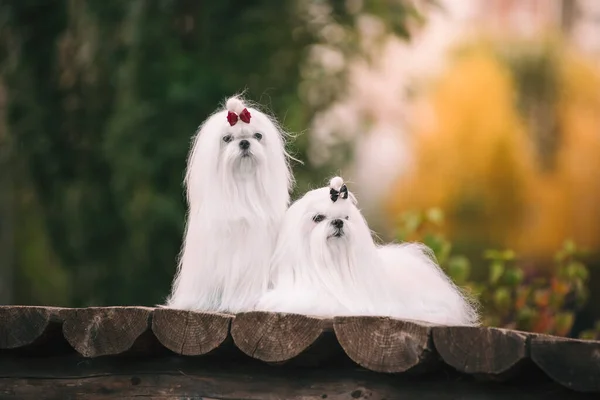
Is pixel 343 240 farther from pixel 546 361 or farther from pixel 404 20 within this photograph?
pixel 404 20

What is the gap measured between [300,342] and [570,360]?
80cm

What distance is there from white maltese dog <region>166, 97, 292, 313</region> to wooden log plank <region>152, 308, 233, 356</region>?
1.21 ft

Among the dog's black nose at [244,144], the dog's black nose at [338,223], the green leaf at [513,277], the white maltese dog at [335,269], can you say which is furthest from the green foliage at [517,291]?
the dog's black nose at [244,144]

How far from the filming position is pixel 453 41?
13.1m

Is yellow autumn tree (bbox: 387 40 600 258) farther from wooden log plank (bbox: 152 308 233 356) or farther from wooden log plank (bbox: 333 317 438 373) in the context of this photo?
wooden log plank (bbox: 333 317 438 373)

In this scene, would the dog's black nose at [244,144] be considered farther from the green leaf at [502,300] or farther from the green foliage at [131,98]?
the green foliage at [131,98]

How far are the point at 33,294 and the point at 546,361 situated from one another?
36.5ft

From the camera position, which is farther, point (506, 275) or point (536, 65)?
point (536, 65)

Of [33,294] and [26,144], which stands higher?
[26,144]

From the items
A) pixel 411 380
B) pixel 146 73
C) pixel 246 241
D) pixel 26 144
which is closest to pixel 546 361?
pixel 411 380

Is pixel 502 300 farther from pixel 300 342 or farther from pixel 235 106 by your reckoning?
pixel 300 342

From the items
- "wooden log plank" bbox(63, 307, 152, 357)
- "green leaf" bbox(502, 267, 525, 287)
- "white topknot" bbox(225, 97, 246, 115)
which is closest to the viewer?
"wooden log plank" bbox(63, 307, 152, 357)

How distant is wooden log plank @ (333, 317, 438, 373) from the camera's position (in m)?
2.88

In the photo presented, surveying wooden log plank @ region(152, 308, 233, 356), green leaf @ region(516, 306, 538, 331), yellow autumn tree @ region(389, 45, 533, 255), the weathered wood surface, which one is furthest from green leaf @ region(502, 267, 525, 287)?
yellow autumn tree @ region(389, 45, 533, 255)
